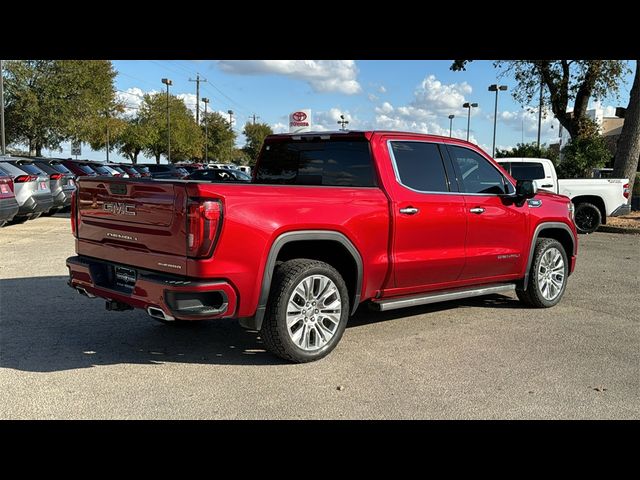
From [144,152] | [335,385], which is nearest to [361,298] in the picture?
[335,385]

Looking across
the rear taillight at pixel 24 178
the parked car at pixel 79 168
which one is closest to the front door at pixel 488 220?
the rear taillight at pixel 24 178

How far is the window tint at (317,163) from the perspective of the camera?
5617mm

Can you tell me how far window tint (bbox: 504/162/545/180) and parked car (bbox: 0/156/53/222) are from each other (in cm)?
1160

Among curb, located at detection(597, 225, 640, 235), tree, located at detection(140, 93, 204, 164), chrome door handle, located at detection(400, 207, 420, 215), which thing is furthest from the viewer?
tree, located at detection(140, 93, 204, 164)

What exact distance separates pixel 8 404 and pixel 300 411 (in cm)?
197

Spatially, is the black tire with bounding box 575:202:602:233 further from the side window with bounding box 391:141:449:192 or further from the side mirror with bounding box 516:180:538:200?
the side window with bounding box 391:141:449:192

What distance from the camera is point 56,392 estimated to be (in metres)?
4.27

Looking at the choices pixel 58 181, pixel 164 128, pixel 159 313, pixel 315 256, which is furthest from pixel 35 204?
pixel 164 128

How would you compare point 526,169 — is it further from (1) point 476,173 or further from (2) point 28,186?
(2) point 28,186

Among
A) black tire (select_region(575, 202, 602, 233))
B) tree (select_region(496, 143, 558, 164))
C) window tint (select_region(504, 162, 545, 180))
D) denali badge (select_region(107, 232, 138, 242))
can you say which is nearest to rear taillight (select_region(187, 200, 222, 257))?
denali badge (select_region(107, 232, 138, 242))

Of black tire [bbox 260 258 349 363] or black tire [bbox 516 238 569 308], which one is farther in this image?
black tire [bbox 516 238 569 308]

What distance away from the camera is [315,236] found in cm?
487

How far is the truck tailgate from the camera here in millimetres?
4348
